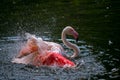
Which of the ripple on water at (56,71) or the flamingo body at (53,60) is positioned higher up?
the flamingo body at (53,60)

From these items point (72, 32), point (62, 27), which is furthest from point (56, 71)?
point (62, 27)

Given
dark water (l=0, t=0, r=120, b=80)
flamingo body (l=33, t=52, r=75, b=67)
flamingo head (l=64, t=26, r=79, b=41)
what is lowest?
dark water (l=0, t=0, r=120, b=80)

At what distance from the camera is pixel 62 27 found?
57.0 feet

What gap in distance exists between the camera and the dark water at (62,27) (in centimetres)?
1155

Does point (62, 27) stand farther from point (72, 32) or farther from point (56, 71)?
point (56, 71)

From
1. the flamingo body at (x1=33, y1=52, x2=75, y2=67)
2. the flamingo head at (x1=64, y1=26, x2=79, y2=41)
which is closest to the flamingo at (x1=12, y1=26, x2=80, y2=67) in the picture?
the flamingo body at (x1=33, y1=52, x2=75, y2=67)

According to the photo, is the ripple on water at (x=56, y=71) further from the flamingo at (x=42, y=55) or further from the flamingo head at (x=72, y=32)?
the flamingo head at (x=72, y=32)

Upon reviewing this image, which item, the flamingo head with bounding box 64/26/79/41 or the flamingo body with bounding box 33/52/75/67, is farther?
the flamingo head with bounding box 64/26/79/41

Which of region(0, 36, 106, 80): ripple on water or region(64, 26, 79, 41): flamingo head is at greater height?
region(64, 26, 79, 41): flamingo head

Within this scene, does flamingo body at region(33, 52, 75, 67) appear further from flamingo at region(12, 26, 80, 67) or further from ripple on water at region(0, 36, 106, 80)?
ripple on water at region(0, 36, 106, 80)

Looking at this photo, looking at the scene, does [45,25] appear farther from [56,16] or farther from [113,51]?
[113,51]

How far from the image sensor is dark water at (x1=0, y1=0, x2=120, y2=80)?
11.5 m

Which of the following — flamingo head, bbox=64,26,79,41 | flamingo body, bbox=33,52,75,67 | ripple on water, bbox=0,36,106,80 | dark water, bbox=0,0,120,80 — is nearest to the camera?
ripple on water, bbox=0,36,106,80

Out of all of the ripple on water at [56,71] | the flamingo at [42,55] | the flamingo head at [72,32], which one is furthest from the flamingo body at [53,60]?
the flamingo head at [72,32]
